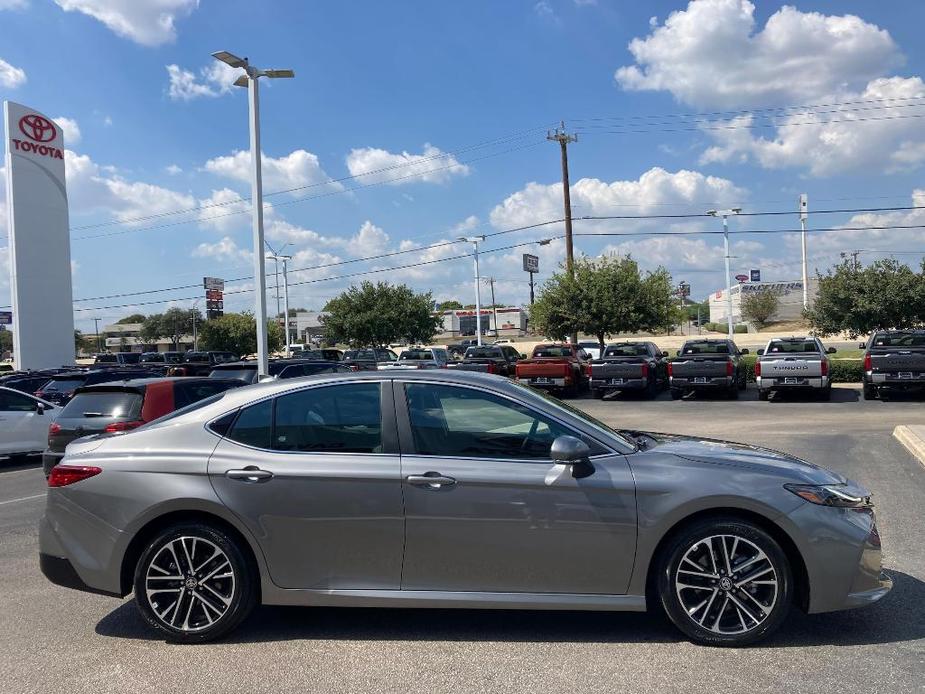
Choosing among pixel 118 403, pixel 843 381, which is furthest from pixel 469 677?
pixel 843 381

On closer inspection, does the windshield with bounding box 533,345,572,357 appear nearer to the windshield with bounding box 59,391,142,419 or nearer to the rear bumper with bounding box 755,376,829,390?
the rear bumper with bounding box 755,376,829,390

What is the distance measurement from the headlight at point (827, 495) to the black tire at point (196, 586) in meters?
3.19

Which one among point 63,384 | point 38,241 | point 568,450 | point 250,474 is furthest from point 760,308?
point 250,474

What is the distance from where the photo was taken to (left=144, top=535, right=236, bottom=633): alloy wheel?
450cm

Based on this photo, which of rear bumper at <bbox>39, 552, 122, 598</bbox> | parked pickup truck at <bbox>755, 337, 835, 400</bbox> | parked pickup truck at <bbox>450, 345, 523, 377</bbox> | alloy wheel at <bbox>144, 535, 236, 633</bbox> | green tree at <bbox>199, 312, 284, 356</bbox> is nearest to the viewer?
alloy wheel at <bbox>144, 535, 236, 633</bbox>

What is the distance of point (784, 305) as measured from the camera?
12056 centimetres

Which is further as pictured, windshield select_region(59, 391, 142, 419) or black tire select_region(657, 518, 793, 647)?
windshield select_region(59, 391, 142, 419)

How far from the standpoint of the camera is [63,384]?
56.6 feet

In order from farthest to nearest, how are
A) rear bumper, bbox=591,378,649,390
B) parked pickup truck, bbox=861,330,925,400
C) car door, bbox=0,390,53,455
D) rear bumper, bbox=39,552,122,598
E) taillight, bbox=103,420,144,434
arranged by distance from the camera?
rear bumper, bbox=591,378,649,390 < parked pickup truck, bbox=861,330,925,400 < car door, bbox=0,390,53,455 < taillight, bbox=103,420,144,434 < rear bumper, bbox=39,552,122,598

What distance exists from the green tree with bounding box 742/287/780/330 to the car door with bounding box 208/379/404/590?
102261 mm

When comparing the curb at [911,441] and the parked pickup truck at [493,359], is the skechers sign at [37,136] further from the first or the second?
the curb at [911,441]

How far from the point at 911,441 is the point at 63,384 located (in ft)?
55.5

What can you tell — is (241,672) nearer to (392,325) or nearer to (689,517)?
(689,517)

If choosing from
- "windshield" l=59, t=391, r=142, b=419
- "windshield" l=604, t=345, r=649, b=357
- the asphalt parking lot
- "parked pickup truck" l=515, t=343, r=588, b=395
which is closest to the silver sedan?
the asphalt parking lot
